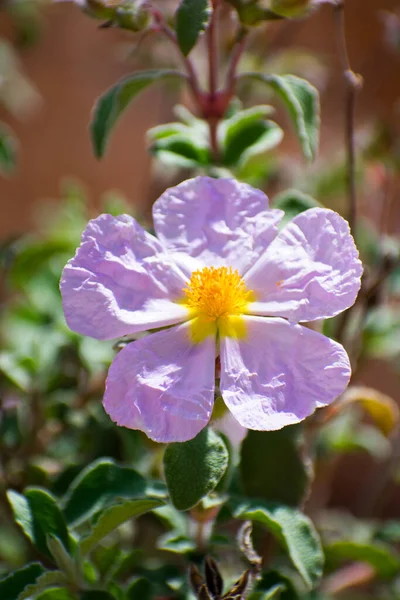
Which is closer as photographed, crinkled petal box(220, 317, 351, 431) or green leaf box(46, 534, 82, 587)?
crinkled petal box(220, 317, 351, 431)

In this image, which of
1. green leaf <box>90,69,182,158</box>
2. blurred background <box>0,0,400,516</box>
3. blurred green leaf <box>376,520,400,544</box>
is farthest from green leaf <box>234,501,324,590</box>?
blurred background <box>0,0,400,516</box>

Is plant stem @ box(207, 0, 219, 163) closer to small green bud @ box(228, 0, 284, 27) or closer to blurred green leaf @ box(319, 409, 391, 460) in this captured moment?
small green bud @ box(228, 0, 284, 27)

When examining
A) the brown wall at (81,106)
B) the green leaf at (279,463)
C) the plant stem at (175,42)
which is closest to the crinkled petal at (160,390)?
the green leaf at (279,463)

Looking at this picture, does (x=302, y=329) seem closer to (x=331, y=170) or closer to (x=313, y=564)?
(x=313, y=564)

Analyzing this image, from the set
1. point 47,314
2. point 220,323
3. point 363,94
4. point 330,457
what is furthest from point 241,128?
point 363,94

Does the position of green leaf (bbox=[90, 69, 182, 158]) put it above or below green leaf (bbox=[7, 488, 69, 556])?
above

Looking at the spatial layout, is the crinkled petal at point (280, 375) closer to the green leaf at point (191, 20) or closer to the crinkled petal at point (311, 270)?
the crinkled petal at point (311, 270)
